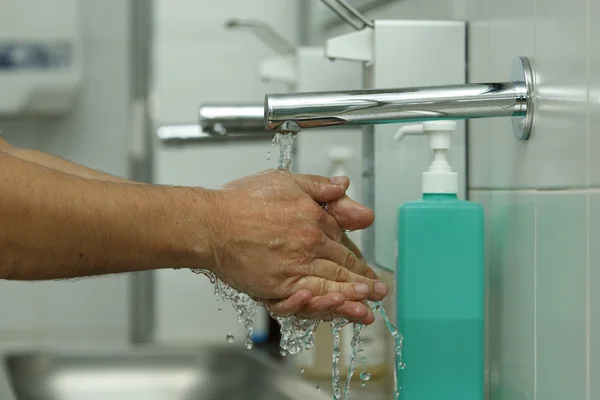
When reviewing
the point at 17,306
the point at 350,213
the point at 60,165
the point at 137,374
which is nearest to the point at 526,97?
the point at 350,213

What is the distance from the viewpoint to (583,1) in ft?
1.65

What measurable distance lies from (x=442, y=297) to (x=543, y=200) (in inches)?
3.8

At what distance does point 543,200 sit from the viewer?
57 centimetres

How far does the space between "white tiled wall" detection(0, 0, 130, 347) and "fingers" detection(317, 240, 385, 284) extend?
1.08 metres

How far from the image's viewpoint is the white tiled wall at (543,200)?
50 cm

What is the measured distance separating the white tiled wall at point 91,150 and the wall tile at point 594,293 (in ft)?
4.13

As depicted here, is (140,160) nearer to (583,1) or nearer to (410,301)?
(410,301)

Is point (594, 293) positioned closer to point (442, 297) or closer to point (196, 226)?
point (442, 297)

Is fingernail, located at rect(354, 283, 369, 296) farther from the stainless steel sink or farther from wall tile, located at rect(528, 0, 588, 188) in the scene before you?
the stainless steel sink

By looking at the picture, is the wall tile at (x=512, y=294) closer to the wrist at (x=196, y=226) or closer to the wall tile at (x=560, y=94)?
the wall tile at (x=560, y=94)

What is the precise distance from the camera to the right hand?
23.5 inches

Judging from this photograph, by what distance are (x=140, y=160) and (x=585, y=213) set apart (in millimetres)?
1228

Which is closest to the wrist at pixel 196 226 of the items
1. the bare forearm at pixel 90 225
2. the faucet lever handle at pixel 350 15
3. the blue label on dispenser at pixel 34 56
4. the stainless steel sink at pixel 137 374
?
the bare forearm at pixel 90 225

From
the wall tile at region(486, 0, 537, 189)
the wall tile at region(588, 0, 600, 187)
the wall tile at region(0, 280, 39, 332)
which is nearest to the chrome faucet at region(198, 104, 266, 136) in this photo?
the wall tile at region(486, 0, 537, 189)
